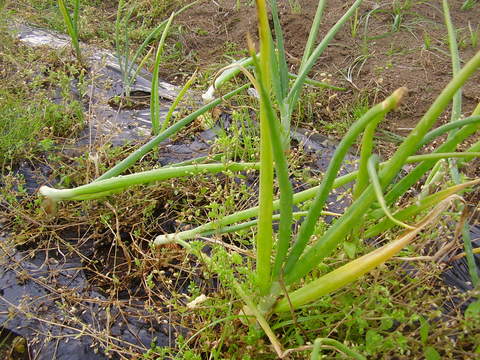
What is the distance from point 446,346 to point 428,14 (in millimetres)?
2470

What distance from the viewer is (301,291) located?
1.02 metres

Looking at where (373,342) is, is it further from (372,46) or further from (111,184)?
(372,46)

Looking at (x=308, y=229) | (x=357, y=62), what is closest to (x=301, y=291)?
(x=308, y=229)

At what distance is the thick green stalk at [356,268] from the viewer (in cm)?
85

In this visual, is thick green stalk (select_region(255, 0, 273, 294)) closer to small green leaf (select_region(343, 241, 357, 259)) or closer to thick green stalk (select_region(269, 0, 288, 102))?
small green leaf (select_region(343, 241, 357, 259))

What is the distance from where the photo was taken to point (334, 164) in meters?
0.89

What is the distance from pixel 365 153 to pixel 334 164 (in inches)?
2.9

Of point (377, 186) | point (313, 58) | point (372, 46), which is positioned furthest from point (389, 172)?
point (372, 46)

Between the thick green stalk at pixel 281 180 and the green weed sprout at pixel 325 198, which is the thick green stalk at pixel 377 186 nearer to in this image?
the green weed sprout at pixel 325 198

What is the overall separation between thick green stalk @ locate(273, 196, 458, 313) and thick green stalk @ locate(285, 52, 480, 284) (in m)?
0.05

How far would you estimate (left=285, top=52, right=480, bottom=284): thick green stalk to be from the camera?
0.74 m

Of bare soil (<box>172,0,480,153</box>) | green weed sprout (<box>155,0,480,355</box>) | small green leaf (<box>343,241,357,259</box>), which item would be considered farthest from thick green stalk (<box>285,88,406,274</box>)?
bare soil (<box>172,0,480,153</box>)

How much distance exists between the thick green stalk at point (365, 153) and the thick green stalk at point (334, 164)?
0.04m

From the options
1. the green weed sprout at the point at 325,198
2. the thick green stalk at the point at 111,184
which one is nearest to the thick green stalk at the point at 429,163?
the green weed sprout at the point at 325,198
